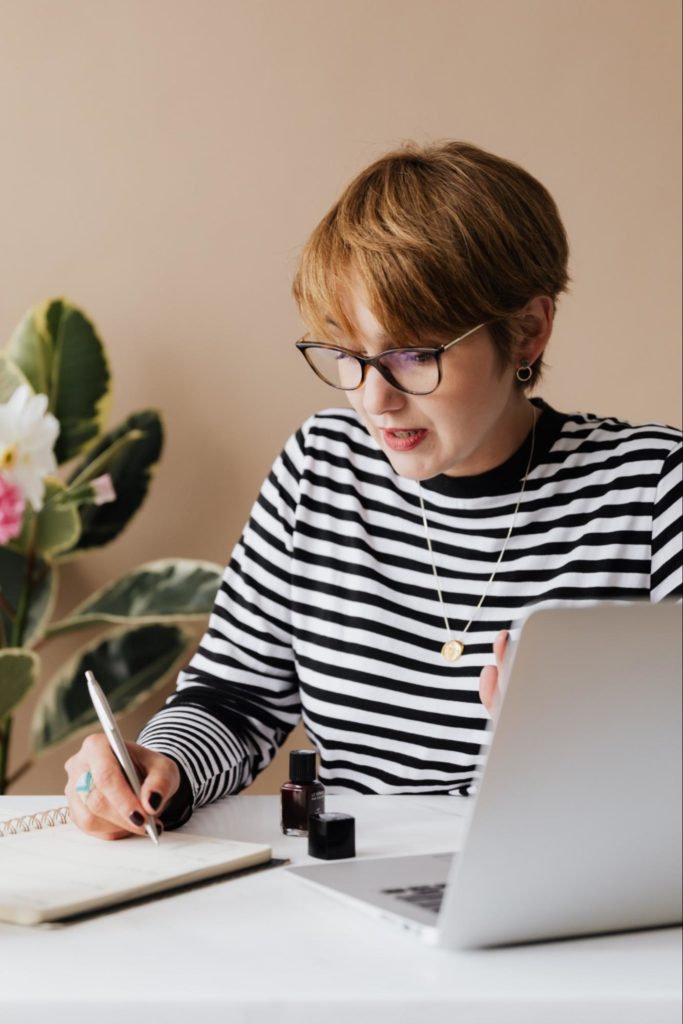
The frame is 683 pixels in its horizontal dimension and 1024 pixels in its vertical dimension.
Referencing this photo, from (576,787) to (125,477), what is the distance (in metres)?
1.78

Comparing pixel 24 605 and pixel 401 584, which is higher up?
pixel 401 584

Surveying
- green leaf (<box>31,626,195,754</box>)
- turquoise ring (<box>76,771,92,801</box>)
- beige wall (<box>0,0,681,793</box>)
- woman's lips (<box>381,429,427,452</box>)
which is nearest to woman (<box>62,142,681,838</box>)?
woman's lips (<box>381,429,427,452</box>)

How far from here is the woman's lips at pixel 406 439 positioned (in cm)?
126

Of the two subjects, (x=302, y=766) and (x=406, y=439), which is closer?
(x=302, y=766)

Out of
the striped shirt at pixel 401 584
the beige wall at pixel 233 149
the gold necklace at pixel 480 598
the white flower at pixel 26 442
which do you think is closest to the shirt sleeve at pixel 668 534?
the striped shirt at pixel 401 584

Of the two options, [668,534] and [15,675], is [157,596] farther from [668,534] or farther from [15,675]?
[668,534]

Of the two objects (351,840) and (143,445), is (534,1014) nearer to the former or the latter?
(351,840)

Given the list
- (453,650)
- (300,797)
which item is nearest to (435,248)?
(453,650)

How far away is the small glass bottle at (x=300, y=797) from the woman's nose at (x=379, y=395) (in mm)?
403

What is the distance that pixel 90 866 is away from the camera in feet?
2.77

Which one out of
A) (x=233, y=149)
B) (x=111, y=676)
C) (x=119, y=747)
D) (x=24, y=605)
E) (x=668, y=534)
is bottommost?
(x=111, y=676)

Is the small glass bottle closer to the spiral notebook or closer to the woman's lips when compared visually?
the spiral notebook

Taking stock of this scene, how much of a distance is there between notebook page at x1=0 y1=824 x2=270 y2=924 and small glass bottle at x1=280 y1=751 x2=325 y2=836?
0.09 meters

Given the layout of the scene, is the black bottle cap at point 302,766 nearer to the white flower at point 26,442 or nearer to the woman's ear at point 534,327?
the woman's ear at point 534,327
